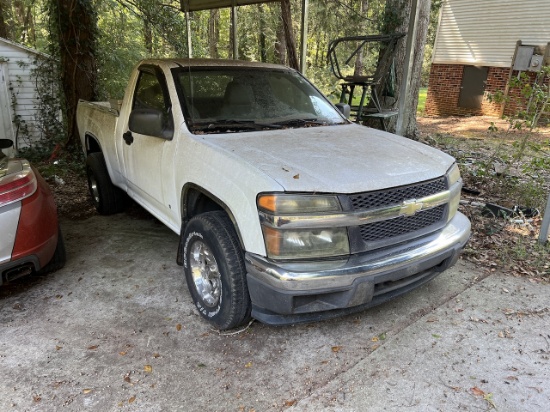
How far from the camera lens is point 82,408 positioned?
7.89 feet

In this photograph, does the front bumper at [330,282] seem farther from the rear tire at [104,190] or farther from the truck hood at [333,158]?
the rear tire at [104,190]

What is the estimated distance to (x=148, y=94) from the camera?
4137 mm

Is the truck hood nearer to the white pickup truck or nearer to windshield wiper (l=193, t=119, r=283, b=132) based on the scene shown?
the white pickup truck

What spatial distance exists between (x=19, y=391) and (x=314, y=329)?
195cm

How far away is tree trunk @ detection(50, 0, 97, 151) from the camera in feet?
25.1

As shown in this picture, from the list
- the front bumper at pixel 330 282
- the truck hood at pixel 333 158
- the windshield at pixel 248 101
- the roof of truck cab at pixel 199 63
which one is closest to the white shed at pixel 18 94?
the roof of truck cab at pixel 199 63

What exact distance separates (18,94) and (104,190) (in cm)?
550

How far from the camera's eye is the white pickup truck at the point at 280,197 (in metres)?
2.51

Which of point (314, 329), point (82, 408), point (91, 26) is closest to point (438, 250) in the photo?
point (314, 329)

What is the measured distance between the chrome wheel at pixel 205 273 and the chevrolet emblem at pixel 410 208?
1318 millimetres

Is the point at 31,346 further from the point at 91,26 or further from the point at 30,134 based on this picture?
the point at 30,134

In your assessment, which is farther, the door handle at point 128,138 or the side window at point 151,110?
the door handle at point 128,138

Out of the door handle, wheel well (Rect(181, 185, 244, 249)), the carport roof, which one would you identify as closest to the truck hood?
wheel well (Rect(181, 185, 244, 249))

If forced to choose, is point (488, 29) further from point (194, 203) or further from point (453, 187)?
point (194, 203)
